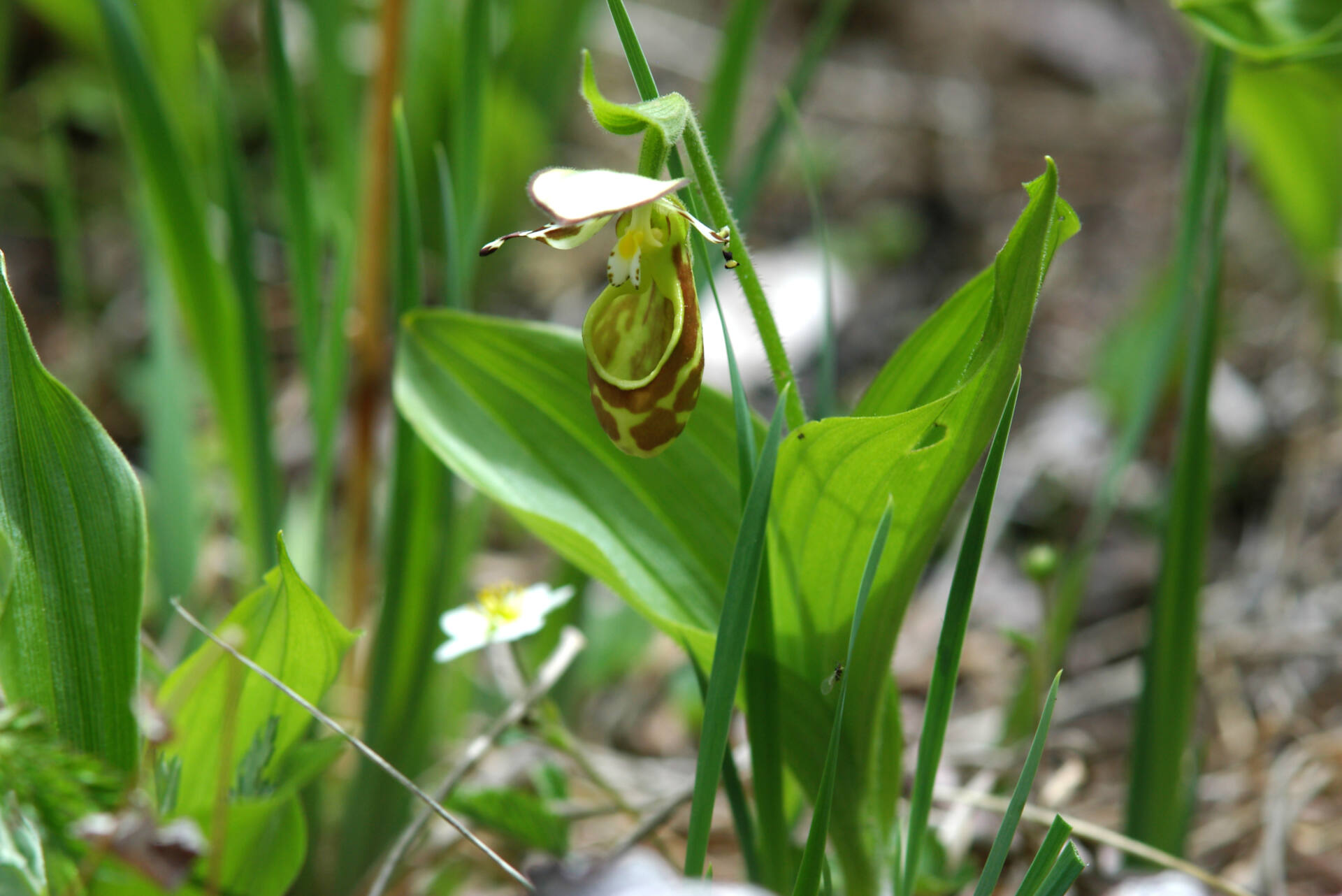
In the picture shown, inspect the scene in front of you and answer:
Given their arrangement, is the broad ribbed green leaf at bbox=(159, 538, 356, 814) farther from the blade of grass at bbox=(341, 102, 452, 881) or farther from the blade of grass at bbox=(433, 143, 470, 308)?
the blade of grass at bbox=(433, 143, 470, 308)

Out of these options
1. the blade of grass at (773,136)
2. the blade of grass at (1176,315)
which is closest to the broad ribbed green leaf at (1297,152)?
the blade of grass at (1176,315)

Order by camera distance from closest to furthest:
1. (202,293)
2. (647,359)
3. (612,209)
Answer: (612,209) → (647,359) → (202,293)

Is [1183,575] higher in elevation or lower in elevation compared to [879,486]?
lower

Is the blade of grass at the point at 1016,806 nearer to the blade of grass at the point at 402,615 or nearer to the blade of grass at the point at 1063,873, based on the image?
the blade of grass at the point at 1063,873

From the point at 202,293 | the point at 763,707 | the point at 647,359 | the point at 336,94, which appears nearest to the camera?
the point at 647,359

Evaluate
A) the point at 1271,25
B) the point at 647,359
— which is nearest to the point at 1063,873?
the point at 647,359

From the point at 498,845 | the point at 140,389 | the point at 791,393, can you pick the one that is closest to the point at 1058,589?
the point at 791,393

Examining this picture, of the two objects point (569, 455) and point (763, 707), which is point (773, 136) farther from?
point (763, 707)
